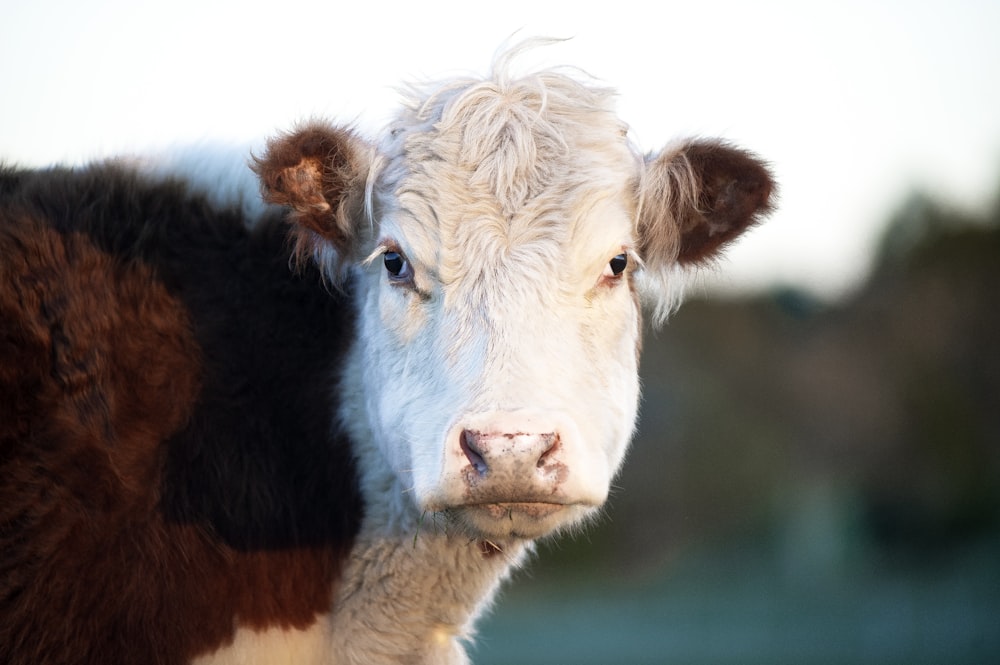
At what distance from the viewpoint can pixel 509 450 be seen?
3295 millimetres

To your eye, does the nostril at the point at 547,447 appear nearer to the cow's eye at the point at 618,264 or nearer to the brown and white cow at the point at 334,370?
the brown and white cow at the point at 334,370

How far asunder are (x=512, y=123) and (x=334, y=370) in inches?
47.8

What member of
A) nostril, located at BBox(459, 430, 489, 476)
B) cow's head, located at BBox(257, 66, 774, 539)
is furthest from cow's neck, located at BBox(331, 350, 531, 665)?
nostril, located at BBox(459, 430, 489, 476)

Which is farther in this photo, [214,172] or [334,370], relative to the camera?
[214,172]

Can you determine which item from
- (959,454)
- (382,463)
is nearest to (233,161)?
(382,463)

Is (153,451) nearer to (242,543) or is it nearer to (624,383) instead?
(242,543)

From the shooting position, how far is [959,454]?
1451 inches

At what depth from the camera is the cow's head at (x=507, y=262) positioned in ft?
11.4

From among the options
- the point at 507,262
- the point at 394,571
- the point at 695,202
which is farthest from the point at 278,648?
the point at 695,202

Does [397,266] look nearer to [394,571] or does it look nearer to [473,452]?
[473,452]

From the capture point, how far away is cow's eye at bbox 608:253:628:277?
4090 mm

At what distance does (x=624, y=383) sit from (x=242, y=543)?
1.55 metres

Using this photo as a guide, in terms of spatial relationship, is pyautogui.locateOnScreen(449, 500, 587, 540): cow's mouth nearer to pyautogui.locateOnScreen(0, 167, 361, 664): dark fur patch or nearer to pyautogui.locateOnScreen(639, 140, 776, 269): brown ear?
pyautogui.locateOnScreen(0, 167, 361, 664): dark fur patch

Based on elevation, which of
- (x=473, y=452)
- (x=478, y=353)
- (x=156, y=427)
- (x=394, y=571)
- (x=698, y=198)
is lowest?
(x=394, y=571)
